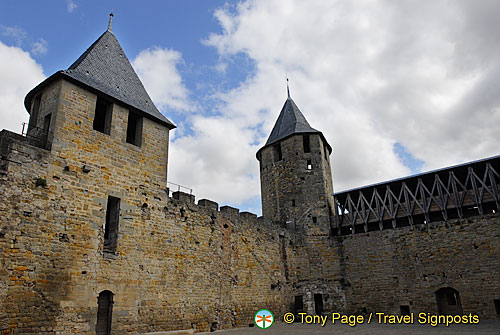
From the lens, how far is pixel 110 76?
34.4ft

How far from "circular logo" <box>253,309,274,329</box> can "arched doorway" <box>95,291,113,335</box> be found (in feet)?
16.9

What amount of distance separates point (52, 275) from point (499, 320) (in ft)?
43.4

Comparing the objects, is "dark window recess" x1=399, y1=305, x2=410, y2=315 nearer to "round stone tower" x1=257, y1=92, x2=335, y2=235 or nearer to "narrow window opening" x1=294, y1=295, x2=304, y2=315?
"narrow window opening" x1=294, y1=295, x2=304, y2=315

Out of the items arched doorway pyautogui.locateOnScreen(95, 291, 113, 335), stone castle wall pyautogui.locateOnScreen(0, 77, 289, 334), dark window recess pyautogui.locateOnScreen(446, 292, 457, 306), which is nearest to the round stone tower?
stone castle wall pyautogui.locateOnScreen(0, 77, 289, 334)

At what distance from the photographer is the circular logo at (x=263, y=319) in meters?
11.9

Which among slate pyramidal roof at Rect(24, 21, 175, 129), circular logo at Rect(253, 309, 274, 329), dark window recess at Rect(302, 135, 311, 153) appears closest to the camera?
slate pyramidal roof at Rect(24, 21, 175, 129)

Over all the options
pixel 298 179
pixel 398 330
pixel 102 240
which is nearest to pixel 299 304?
pixel 298 179

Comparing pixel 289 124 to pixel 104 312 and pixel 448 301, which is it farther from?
pixel 104 312

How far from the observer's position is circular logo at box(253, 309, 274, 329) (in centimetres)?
A: 1191

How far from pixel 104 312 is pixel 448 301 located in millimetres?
11919

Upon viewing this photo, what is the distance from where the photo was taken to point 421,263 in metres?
13.6

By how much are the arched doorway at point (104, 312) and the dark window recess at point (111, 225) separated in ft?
3.42

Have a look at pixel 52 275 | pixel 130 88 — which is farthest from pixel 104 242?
pixel 130 88

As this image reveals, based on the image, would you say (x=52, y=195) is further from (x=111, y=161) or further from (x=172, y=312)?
(x=172, y=312)
